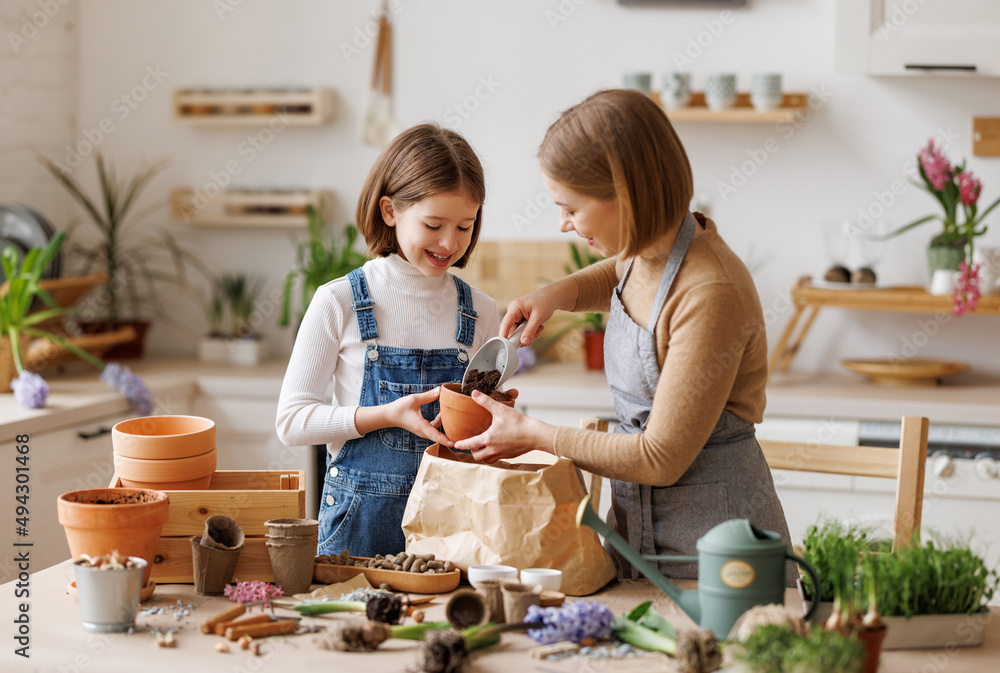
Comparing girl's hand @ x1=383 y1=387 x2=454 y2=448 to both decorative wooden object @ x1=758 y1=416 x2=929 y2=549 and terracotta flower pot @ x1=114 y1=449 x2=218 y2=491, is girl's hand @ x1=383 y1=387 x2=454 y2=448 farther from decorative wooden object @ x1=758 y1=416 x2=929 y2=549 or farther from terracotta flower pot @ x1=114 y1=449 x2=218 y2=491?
decorative wooden object @ x1=758 y1=416 x2=929 y2=549

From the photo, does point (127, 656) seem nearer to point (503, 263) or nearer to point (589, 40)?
point (503, 263)

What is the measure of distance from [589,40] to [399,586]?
237 centimetres

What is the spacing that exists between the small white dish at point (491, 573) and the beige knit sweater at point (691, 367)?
0.17 m

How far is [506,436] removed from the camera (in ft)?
4.37

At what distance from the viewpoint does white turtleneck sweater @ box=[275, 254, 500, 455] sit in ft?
5.09

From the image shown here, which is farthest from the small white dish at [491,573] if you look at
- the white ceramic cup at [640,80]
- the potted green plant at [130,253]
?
the potted green plant at [130,253]

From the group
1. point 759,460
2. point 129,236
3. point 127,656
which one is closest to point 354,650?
point 127,656

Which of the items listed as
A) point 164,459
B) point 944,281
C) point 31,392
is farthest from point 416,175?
point 944,281

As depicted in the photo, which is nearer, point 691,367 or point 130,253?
point 691,367

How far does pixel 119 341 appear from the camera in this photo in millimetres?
3211

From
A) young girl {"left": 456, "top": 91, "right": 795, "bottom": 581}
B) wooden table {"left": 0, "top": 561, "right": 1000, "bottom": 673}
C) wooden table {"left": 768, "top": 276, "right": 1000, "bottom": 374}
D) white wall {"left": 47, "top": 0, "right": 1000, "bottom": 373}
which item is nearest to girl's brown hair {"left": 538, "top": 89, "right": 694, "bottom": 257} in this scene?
young girl {"left": 456, "top": 91, "right": 795, "bottom": 581}

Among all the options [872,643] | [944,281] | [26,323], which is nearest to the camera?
[872,643]

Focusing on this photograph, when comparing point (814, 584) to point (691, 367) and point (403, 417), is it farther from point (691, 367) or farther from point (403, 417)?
point (403, 417)

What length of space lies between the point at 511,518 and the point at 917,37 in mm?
2152
